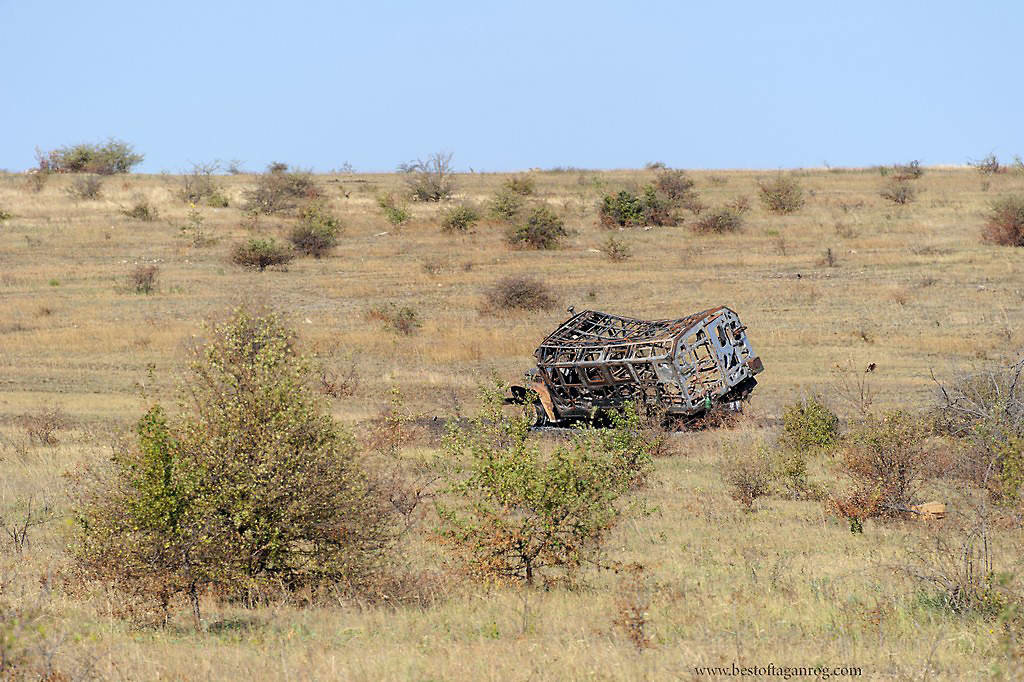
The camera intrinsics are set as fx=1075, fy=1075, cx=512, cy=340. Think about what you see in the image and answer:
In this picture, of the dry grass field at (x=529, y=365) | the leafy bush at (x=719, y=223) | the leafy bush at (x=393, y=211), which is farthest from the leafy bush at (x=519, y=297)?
the leafy bush at (x=393, y=211)

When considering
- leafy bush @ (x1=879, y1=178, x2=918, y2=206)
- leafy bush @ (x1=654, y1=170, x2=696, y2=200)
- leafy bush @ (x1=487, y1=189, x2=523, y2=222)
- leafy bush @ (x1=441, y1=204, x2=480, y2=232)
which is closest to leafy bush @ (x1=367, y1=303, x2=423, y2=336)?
leafy bush @ (x1=441, y1=204, x2=480, y2=232)

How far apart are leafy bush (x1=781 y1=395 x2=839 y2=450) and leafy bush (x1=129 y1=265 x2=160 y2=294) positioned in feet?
77.3

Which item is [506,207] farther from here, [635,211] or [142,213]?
[142,213]

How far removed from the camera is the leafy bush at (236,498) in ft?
28.7

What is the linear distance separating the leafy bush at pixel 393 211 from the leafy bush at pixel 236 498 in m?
38.2

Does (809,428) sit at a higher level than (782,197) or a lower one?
lower

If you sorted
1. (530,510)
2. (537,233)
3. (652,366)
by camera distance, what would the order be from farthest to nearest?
(537,233), (652,366), (530,510)

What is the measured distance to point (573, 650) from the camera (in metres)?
6.90

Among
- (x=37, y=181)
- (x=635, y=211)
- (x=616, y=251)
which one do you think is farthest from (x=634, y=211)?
(x=37, y=181)

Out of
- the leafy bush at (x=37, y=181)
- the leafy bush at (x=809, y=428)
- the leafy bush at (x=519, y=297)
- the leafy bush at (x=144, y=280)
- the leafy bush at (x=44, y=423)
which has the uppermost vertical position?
the leafy bush at (x=37, y=181)

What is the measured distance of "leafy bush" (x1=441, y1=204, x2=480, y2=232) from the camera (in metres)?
47.0

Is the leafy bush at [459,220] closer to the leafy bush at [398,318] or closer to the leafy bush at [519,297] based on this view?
the leafy bush at [519,297]

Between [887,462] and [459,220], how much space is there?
114 feet

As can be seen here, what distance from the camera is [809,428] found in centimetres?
1822
